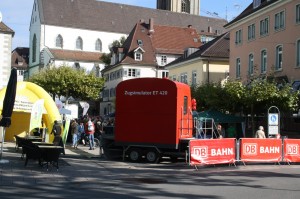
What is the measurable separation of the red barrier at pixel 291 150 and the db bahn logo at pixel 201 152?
13.0 feet

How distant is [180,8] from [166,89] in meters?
98.8

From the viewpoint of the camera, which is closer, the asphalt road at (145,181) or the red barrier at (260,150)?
the asphalt road at (145,181)

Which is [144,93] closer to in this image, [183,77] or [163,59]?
[183,77]

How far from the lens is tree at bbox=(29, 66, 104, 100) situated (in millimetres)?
52688

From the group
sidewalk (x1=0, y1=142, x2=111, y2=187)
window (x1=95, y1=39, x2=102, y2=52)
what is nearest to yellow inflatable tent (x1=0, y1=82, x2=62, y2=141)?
sidewalk (x1=0, y1=142, x2=111, y2=187)

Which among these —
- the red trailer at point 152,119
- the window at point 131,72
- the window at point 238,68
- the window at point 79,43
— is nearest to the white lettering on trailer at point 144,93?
the red trailer at point 152,119

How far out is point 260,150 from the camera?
1920 cm

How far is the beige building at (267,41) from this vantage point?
3272cm

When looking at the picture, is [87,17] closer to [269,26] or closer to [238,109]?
[269,26]

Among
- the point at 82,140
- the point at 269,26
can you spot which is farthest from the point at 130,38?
the point at 82,140

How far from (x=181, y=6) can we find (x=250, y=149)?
9967cm

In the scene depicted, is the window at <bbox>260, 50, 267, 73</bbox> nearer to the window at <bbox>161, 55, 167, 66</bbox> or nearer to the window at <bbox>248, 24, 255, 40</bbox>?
the window at <bbox>248, 24, 255, 40</bbox>

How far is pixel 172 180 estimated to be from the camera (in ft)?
47.5

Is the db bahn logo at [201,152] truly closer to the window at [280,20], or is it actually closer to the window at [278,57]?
the window at [278,57]
